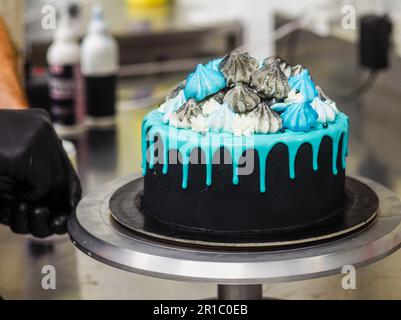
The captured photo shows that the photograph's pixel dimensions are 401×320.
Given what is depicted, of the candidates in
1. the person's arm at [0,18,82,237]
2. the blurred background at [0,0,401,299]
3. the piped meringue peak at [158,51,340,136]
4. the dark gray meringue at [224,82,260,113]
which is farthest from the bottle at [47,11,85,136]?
the dark gray meringue at [224,82,260,113]

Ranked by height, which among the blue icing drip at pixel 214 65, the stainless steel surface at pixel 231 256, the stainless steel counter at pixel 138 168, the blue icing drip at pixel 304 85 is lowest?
the stainless steel counter at pixel 138 168

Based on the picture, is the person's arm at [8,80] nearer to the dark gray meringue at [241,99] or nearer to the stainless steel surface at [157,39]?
the dark gray meringue at [241,99]

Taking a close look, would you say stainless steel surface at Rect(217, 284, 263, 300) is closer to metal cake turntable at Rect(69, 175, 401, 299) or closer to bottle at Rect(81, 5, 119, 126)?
metal cake turntable at Rect(69, 175, 401, 299)

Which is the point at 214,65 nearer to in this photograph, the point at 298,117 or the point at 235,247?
the point at 298,117

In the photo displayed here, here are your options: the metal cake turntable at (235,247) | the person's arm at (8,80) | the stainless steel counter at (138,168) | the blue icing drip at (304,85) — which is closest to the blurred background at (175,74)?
the stainless steel counter at (138,168)

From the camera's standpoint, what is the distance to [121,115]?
2.41m

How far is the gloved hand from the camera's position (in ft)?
3.75

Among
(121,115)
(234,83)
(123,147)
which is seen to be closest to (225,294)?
(234,83)

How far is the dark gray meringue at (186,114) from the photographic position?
3.54ft

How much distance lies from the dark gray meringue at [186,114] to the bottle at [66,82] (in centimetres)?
108

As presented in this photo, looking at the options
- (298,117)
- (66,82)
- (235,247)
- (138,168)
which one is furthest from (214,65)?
(66,82)

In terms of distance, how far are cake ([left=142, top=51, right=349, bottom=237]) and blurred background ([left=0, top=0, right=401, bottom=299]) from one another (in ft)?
1.14

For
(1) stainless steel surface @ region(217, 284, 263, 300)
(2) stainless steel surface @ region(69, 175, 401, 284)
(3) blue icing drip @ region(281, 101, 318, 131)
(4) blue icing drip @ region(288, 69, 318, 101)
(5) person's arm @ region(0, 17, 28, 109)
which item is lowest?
(1) stainless steel surface @ region(217, 284, 263, 300)

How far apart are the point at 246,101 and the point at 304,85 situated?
12 centimetres
